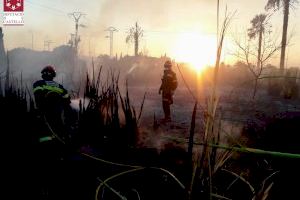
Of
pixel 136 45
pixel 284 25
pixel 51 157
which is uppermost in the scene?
pixel 136 45

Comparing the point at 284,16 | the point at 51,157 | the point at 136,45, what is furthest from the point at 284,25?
the point at 136,45

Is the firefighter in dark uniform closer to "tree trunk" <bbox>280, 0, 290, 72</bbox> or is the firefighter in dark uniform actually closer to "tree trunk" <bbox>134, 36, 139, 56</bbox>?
"tree trunk" <bbox>280, 0, 290, 72</bbox>

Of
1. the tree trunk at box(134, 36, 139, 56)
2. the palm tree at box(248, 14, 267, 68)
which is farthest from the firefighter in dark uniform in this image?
the tree trunk at box(134, 36, 139, 56)

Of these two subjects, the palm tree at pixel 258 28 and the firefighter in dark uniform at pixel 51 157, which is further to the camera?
the palm tree at pixel 258 28

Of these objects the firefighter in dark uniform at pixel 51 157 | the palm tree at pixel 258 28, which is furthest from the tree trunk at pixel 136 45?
the firefighter in dark uniform at pixel 51 157

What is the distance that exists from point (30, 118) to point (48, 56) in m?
44.9

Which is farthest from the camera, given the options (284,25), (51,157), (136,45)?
(136,45)

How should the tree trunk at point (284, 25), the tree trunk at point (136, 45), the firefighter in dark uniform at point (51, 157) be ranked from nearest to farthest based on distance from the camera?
the firefighter in dark uniform at point (51, 157), the tree trunk at point (284, 25), the tree trunk at point (136, 45)

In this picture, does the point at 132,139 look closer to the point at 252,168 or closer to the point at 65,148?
the point at 65,148

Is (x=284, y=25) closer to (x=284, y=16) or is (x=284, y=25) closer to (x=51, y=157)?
→ (x=284, y=16)

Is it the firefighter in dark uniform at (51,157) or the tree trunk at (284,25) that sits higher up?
the tree trunk at (284,25)

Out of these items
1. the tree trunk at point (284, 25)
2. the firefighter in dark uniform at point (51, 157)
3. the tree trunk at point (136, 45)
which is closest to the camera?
the firefighter in dark uniform at point (51, 157)

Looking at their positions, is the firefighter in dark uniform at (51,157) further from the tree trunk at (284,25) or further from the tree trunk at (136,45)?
the tree trunk at (136,45)

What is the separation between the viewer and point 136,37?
56.4m
